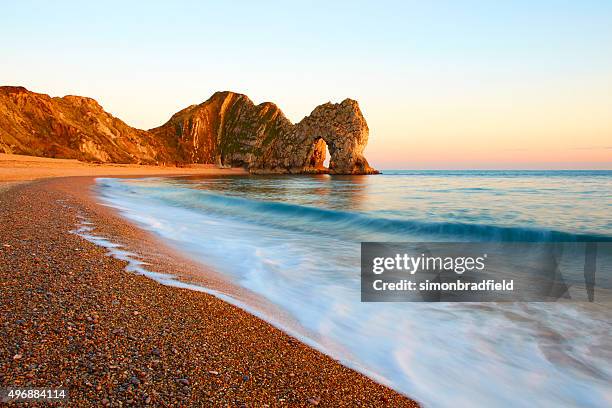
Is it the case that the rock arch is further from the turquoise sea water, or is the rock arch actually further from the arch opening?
the turquoise sea water

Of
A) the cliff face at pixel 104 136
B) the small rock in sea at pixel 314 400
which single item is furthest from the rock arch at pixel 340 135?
the small rock in sea at pixel 314 400

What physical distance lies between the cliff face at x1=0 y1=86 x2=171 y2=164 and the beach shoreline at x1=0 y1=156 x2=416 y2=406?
342ft

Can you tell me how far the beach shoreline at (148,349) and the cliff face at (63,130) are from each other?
104 meters

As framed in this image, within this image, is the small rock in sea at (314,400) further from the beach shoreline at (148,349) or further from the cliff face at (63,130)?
the cliff face at (63,130)

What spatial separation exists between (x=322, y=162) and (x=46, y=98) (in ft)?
294

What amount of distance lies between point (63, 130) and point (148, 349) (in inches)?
5094

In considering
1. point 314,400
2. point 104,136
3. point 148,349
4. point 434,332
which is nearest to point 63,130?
point 104,136

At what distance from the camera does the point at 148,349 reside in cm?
326

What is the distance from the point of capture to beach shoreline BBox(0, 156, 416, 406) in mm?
2703

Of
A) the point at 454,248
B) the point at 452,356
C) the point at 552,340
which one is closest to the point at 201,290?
the point at 452,356

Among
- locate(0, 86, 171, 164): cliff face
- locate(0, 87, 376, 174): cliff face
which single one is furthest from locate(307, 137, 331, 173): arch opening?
locate(0, 86, 171, 164): cliff face

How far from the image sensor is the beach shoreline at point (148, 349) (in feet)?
8.87

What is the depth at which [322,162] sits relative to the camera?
4732 inches

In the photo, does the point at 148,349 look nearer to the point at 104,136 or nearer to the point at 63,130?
the point at 63,130
